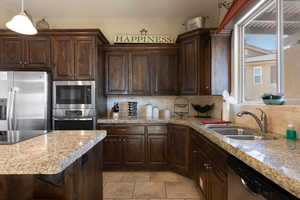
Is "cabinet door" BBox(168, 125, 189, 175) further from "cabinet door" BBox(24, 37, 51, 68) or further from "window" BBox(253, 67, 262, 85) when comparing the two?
"cabinet door" BBox(24, 37, 51, 68)

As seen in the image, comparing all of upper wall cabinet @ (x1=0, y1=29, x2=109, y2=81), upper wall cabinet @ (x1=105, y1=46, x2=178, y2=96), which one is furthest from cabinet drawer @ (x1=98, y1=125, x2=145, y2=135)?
upper wall cabinet @ (x1=0, y1=29, x2=109, y2=81)

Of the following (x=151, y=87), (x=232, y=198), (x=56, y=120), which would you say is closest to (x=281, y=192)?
(x=232, y=198)

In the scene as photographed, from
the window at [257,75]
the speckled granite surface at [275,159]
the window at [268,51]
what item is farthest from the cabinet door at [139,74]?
the speckled granite surface at [275,159]

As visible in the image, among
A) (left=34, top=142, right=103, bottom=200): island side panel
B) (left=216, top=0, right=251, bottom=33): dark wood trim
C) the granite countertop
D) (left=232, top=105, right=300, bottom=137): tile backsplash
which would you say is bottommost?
(left=34, top=142, right=103, bottom=200): island side panel

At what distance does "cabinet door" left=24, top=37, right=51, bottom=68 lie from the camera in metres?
3.09

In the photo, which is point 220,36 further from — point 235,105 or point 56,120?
point 56,120

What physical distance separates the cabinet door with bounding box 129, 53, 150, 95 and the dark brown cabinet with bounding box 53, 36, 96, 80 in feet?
2.34

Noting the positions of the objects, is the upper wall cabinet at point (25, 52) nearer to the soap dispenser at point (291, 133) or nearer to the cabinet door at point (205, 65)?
the cabinet door at point (205, 65)

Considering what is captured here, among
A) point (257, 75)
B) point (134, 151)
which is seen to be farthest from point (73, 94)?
point (257, 75)

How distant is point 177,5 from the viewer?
129 inches

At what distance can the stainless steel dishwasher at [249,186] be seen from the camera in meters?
0.82

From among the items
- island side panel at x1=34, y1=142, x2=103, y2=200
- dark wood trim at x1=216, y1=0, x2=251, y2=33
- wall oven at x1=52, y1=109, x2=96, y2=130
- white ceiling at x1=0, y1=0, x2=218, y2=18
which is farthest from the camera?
white ceiling at x1=0, y1=0, x2=218, y2=18

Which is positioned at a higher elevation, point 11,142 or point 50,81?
point 50,81

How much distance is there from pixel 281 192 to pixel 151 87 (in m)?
2.78
